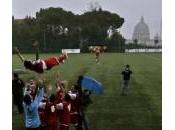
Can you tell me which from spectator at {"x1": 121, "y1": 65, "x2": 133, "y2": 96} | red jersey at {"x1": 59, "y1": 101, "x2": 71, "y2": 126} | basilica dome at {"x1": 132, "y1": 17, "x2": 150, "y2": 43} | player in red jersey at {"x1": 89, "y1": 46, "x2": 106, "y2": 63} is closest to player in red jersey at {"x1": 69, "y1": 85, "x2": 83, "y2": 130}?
red jersey at {"x1": 59, "y1": 101, "x2": 71, "y2": 126}

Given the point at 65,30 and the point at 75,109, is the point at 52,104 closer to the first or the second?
the point at 75,109

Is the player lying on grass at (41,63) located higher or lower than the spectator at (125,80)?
higher

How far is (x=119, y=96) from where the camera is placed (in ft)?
54.3

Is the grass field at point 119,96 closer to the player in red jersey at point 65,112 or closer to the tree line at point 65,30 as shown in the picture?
the tree line at point 65,30

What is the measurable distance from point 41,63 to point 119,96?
309 centimetres

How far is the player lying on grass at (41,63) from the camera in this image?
13989 mm

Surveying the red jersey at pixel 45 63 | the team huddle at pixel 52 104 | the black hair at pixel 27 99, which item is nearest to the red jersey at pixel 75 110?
the team huddle at pixel 52 104

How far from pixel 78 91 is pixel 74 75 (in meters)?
2.72

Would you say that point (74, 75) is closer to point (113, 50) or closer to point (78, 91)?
point (113, 50)

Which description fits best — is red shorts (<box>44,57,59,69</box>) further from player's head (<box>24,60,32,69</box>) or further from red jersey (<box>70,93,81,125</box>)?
red jersey (<box>70,93,81,125</box>)

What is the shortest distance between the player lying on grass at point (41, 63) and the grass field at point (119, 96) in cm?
20

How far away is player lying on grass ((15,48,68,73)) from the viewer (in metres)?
14.0
